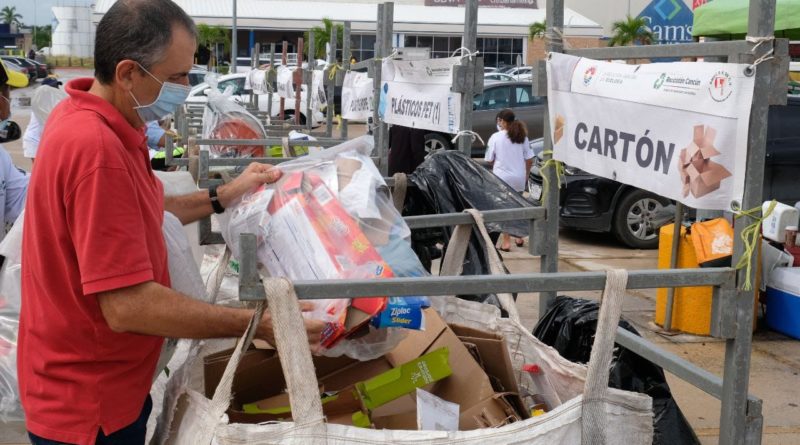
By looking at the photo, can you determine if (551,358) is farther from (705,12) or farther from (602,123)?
(705,12)

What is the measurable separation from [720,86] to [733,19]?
763cm

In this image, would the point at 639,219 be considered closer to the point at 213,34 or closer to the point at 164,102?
the point at 164,102

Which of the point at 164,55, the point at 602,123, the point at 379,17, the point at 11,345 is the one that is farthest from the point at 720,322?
the point at 379,17

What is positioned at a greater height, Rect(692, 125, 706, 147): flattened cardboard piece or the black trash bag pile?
Rect(692, 125, 706, 147): flattened cardboard piece

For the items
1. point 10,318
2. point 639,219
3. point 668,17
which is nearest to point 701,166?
point 10,318

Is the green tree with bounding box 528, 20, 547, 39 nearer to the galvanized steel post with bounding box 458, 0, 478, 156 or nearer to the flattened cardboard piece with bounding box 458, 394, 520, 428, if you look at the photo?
the galvanized steel post with bounding box 458, 0, 478, 156

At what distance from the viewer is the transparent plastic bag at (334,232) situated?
215cm

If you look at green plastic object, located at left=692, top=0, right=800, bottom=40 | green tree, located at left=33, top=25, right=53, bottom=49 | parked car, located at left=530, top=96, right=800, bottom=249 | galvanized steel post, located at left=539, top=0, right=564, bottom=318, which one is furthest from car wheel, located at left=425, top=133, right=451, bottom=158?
green tree, located at left=33, top=25, right=53, bottom=49

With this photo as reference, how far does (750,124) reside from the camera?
224 cm

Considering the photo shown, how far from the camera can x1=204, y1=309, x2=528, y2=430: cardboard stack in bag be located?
236 cm

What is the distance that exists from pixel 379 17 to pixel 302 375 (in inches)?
164

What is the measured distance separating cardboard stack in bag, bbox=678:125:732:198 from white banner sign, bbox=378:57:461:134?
6.52ft

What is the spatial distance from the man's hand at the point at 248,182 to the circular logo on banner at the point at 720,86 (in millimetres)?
1157

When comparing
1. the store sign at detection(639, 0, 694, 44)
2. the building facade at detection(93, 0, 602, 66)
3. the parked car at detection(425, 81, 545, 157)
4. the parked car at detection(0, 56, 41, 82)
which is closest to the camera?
the store sign at detection(639, 0, 694, 44)
